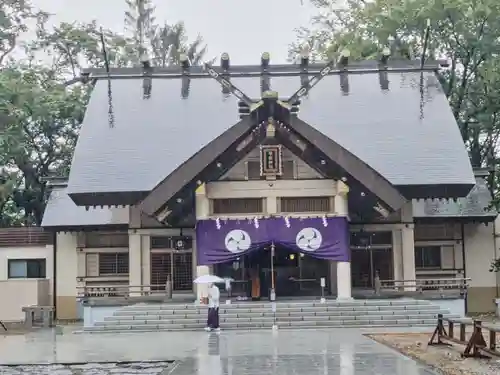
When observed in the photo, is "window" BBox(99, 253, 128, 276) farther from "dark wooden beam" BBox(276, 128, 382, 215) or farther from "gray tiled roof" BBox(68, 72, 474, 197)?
"dark wooden beam" BBox(276, 128, 382, 215)

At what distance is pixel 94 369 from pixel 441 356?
6422 mm

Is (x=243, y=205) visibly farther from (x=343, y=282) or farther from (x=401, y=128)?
(x=401, y=128)

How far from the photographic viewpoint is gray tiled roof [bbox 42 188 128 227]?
94.5ft

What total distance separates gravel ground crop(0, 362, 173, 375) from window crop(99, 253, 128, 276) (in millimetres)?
14490

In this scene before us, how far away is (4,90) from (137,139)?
857cm

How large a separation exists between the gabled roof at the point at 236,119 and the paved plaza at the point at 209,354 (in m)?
7.44

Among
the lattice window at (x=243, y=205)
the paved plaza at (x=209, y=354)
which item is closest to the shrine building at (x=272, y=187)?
the lattice window at (x=243, y=205)

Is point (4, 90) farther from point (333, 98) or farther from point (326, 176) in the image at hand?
point (326, 176)

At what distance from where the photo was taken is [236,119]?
2981 centimetres

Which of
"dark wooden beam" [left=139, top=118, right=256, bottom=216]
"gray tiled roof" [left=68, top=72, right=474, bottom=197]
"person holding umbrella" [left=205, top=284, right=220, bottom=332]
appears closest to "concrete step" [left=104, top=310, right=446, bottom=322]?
"person holding umbrella" [left=205, top=284, right=220, bottom=332]

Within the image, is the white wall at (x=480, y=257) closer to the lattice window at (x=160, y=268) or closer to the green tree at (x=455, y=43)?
the green tree at (x=455, y=43)

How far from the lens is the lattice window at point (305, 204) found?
990 inches

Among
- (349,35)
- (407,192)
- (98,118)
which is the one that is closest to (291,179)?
(407,192)

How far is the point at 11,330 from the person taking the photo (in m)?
25.5
